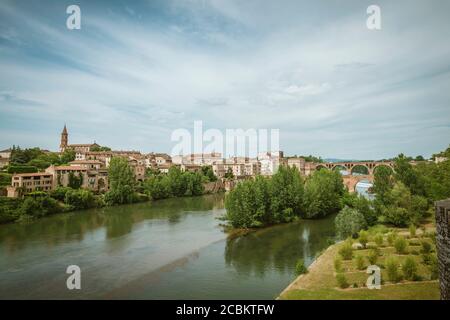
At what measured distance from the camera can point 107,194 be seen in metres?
33.5

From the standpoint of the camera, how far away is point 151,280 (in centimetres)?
1240

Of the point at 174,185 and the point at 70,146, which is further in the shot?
the point at 70,146

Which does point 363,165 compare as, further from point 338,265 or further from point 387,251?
point 338,265

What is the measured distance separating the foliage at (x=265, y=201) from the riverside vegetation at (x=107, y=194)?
15209 mm

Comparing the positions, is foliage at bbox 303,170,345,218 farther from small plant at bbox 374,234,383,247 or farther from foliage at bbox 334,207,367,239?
small plant at bbox 374,234,383,247

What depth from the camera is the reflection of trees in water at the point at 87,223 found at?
64.1ft

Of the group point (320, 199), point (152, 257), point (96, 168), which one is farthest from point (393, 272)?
point (96, 168)

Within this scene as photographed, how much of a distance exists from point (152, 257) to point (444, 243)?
12246mm

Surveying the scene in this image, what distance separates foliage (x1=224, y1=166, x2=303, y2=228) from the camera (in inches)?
827

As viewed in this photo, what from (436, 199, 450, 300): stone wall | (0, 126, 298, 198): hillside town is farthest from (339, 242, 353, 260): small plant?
(0, 126, 298, 198): hillside town

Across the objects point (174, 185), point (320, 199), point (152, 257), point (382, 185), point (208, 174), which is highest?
point (208, 174)

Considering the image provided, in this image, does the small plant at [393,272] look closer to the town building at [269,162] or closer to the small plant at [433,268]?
the small plant at [433,268]

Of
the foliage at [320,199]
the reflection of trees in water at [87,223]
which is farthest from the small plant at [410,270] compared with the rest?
the reflection of trees in water at [87,223]
